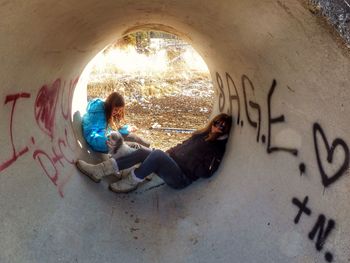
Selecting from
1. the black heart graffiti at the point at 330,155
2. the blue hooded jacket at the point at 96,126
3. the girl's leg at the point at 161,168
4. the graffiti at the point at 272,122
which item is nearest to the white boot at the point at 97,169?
the girl's leg at the point at 161,168

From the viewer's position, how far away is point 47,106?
4402 millimetres

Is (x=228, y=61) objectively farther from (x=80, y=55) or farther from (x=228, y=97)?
(x=80, y=55)

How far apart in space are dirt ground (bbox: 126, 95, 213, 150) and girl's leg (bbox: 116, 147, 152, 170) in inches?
105

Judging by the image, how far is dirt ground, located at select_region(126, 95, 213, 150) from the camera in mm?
8766

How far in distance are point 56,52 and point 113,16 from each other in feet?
3.12

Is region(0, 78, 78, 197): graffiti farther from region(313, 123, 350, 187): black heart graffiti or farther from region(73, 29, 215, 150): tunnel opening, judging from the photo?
region(313, 123, 350, 187): black heart graffiti

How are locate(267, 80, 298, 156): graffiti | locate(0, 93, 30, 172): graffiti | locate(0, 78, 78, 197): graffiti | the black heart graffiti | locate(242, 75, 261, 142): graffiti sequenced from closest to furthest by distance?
1. the black heart graffiti
2. locate(0, 93, 30, 172): graffiti
3. locate(267, 80, 298, 156): graffiti
4. locate(0, 78, 78, 197): graffiti
5. locate(242, 75, 261, 142): graffiti

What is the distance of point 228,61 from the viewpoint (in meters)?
4.70

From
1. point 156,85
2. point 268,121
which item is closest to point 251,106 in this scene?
point 268,121

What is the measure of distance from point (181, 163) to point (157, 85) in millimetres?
8413

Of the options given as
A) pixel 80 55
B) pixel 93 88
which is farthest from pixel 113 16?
pixel 93 88

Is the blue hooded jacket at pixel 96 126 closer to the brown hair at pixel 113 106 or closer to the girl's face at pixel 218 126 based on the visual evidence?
the brown hair at pixel 113 106

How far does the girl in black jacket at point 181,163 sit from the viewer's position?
4.93 metres

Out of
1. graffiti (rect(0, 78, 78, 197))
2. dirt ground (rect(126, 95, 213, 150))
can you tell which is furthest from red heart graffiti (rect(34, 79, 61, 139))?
dirt ground (rect(126, 95, 213, 150))
